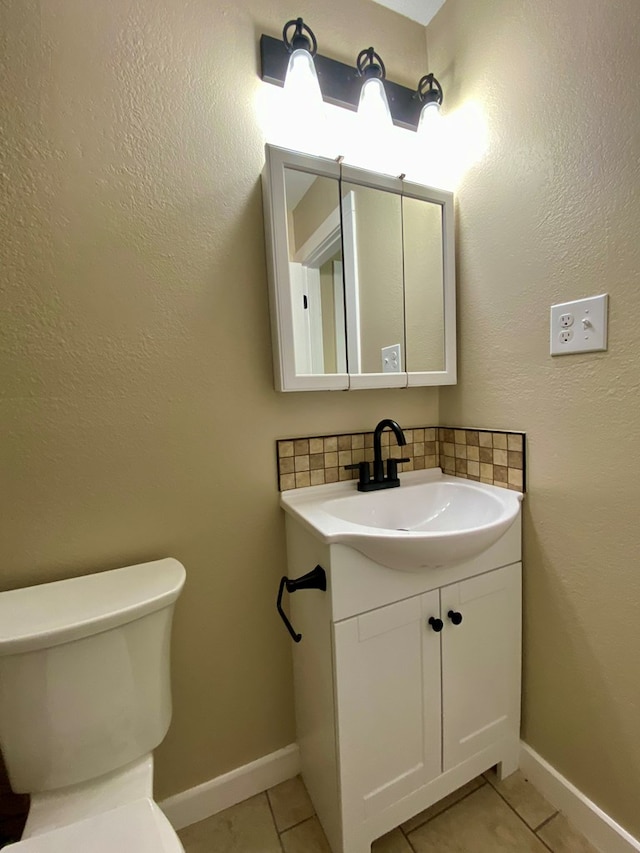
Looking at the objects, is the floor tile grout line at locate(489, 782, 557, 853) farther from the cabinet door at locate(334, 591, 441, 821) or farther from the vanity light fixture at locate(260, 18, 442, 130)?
the vanity light fixture at locate(260, 18, 442, 130)

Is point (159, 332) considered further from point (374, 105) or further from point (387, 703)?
point (387, 703)

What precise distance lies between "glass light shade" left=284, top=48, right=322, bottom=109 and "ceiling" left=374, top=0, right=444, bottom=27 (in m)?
0.44

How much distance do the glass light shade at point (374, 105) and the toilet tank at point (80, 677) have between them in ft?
4.41

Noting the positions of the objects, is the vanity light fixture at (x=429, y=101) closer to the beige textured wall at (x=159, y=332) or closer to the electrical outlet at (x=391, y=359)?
the beige textured wall at (x=159, y=332)

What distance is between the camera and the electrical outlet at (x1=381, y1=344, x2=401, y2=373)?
1151 millimetres

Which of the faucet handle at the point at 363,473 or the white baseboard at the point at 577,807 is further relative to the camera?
the faucet handle at the point at 363,473

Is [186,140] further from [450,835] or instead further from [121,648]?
[450,835]

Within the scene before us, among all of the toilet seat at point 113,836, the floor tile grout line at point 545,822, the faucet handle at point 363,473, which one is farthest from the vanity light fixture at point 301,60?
the floor tile grout line at point 545,822

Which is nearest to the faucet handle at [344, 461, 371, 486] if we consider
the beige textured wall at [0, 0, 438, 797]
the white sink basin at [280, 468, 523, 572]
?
the white sink basin at [280, 468, 523, 572]

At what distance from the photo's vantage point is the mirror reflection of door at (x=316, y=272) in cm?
99

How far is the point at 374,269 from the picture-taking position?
1149 mm

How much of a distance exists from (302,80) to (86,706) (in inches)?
60.4

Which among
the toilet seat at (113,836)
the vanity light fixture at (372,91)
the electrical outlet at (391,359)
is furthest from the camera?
the electrical outlet at (391,359)

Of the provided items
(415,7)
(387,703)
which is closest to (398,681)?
(387,703)
